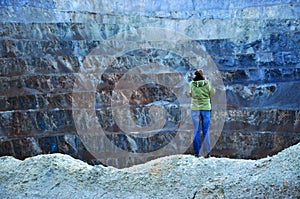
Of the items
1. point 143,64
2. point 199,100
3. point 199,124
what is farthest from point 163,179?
point 143,64

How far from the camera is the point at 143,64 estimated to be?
2008cm

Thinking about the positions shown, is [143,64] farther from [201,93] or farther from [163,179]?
[163,179]

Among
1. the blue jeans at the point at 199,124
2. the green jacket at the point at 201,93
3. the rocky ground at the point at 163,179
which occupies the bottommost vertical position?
the rocky ground at the point at 163,179

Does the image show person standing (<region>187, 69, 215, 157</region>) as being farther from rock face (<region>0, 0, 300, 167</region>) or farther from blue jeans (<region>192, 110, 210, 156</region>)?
rock face (<region>0, 0, 300, 167</region>)

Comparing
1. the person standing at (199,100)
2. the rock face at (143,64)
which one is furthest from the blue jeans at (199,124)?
the rock face at (143,64)

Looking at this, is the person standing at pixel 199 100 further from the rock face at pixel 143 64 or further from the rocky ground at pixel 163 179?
the rock face at pixel 143 64

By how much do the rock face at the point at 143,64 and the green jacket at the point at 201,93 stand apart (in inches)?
304

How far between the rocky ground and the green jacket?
919 millimetres

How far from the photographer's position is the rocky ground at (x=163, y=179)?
500cm

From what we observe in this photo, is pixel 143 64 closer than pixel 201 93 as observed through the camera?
No

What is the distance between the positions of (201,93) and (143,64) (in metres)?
13.6

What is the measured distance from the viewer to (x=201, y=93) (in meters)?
6.64

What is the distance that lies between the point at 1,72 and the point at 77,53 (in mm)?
3737

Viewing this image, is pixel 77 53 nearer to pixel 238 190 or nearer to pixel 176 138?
pixel 176 138
